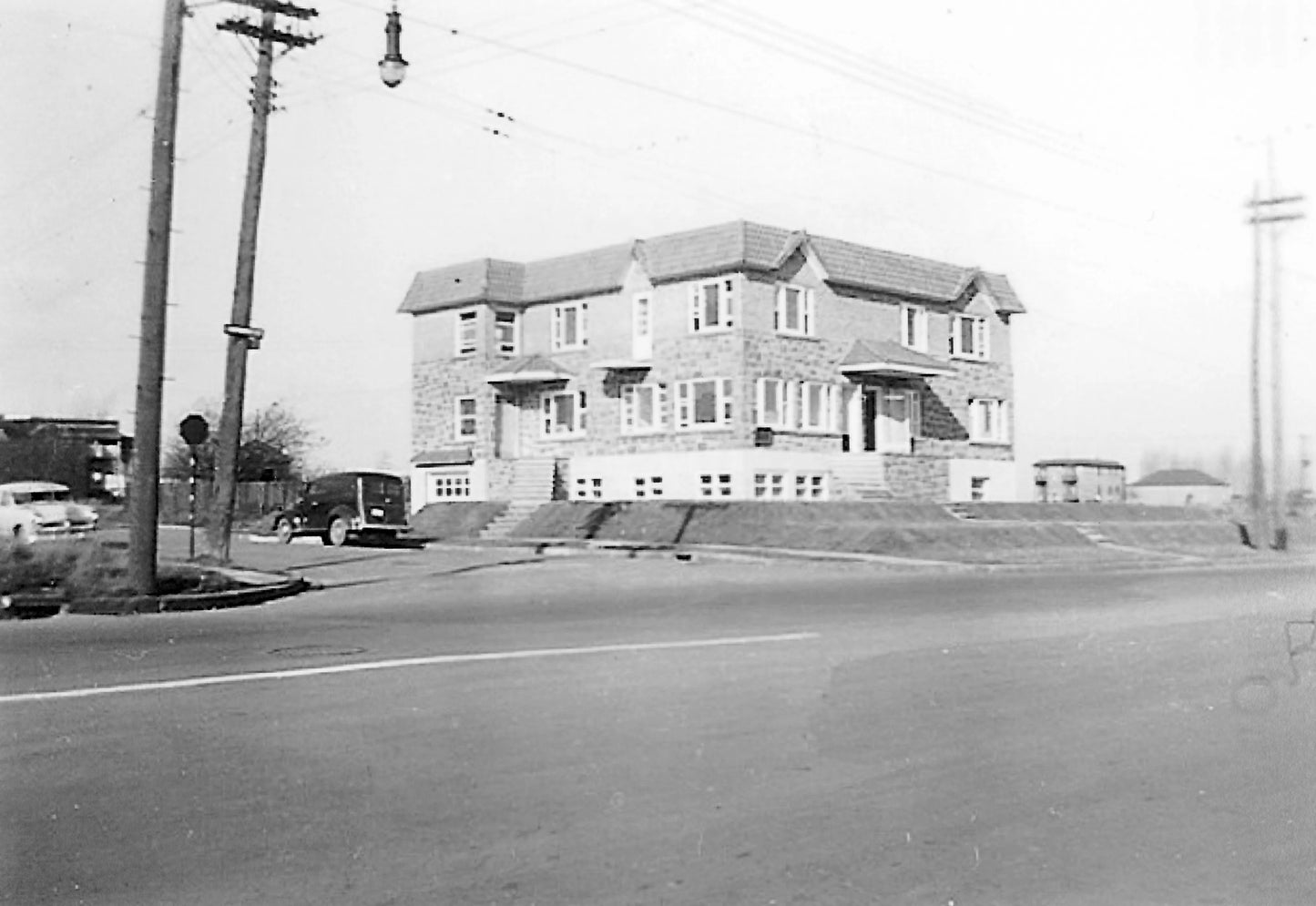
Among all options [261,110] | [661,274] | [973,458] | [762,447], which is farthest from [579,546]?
[973,458]

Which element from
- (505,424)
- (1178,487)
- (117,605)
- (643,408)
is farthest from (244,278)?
(1178,487)

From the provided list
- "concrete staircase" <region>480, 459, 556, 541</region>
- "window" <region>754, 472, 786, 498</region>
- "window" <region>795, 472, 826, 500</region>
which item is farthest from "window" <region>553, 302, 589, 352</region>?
"window" <region>795, 472, 826, 500</region>

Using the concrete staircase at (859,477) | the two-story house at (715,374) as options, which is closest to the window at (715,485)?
the two-story house at (715,374)

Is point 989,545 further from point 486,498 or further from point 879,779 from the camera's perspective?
point 879,779

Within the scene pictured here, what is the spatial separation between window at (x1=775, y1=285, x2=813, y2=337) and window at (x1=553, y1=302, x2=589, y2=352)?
691 centimetres

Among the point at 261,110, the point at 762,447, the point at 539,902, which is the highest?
the point at 261,110

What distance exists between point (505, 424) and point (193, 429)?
23.0 meters

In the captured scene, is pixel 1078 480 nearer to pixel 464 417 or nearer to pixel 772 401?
pixel 772 401

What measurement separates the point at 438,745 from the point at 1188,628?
9.75 meters

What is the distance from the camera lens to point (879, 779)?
6.90m

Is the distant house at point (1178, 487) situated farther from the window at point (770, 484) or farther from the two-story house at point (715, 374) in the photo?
the window at point (770, 484)

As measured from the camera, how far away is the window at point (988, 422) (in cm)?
4675

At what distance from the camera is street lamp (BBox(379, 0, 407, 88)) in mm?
17875

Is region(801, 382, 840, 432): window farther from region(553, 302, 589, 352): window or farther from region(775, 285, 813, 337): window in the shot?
region(553, 302, 589, 352): window
